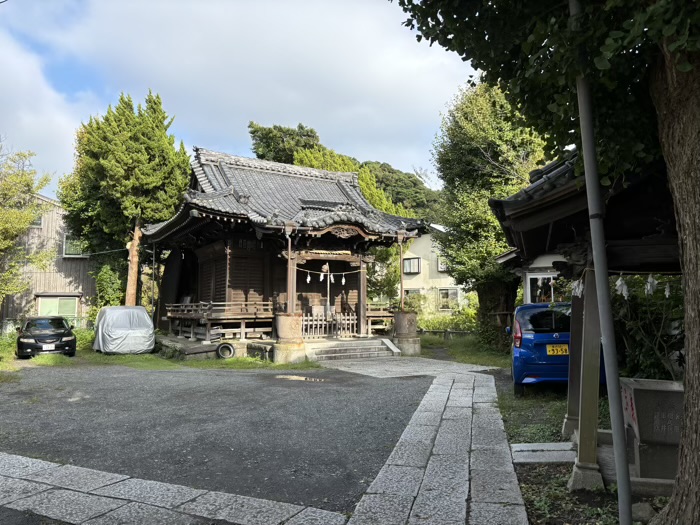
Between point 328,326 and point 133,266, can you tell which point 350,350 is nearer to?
point 328,326

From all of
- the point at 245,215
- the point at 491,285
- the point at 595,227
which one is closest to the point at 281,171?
the point at 245,215

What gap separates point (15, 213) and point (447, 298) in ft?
77.4

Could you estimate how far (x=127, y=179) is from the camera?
2233cm

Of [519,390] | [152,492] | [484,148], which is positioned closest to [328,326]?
[484,148]

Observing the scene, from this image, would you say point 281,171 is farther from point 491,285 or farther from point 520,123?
point 520,123

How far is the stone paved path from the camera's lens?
3416mm

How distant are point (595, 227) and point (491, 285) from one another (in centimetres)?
1423

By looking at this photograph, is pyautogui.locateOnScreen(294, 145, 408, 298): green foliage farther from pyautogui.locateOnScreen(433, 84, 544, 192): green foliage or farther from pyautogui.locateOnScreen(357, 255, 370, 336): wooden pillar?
pyautogui.locateOnScreen(433, 84, 544, 192): green foliage

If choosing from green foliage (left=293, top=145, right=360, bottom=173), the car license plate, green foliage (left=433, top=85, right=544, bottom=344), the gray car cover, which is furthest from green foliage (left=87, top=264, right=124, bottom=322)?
the car license plate

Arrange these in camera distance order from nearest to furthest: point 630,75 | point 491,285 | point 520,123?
point 630,75 < point 520,123 < point 491,285

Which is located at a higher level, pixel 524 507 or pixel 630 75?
pixel 630 75

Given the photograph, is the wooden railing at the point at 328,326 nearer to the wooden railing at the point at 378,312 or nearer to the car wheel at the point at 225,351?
the wooden railing at the point at 378,312

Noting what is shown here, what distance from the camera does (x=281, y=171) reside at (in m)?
20.8

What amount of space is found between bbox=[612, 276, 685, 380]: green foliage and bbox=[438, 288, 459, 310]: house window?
23.2 metres
